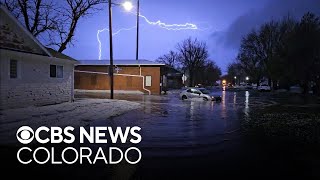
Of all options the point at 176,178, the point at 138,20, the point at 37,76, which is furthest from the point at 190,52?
the point at 176,178

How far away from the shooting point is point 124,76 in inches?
2207

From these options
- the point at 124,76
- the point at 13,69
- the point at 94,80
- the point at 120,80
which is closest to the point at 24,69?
the point at 13,69

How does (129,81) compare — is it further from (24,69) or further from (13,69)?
(13,69)

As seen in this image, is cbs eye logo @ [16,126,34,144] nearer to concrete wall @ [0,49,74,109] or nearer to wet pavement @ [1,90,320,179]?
wet pavement @ [1,90,320,179]

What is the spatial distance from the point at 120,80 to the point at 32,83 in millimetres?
33595

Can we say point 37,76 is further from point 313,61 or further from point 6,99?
point 313,61

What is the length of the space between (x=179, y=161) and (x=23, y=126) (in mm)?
7428

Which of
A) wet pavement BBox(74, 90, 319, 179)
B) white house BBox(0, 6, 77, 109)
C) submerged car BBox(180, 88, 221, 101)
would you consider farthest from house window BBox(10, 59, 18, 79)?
submerged car BBox(180, 88, 221, 101)

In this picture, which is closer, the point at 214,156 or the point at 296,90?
the point at 214,156

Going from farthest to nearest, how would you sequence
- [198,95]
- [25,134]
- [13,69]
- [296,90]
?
1. [296,90]
2. [198,95]
3. [13,69]
4. [25,134]

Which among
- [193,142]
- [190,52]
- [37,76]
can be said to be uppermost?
[190,52]

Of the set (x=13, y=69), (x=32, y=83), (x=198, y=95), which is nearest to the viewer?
(x=13, y=69)

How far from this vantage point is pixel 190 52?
9638 centimetres

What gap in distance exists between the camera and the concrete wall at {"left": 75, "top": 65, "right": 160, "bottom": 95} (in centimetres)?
5441
